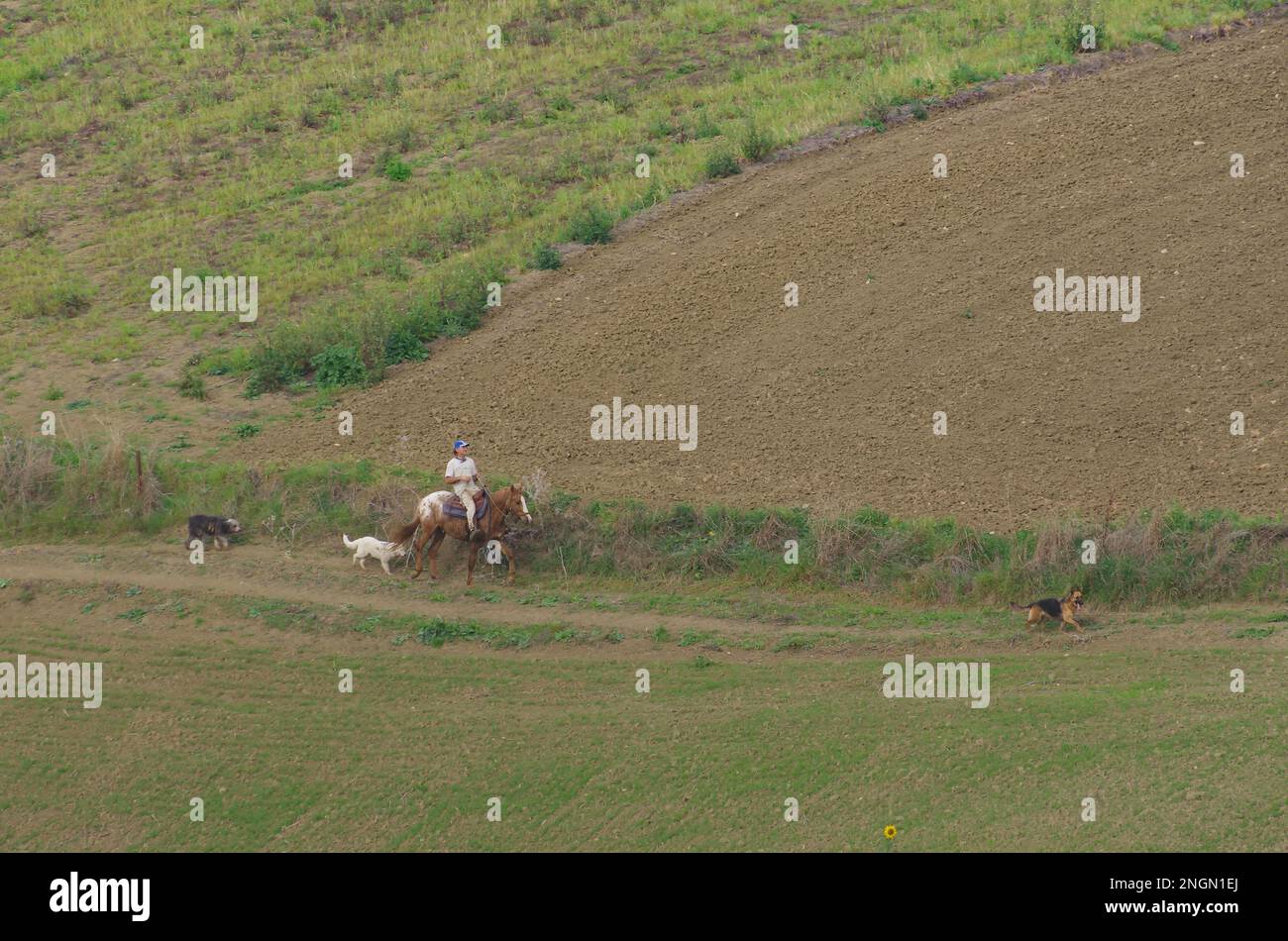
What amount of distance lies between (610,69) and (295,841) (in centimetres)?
2525

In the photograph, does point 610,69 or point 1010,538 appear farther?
point 610,69

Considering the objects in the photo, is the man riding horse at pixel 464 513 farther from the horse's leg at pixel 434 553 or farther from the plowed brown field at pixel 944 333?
the plowed brown field at pixel 944 333

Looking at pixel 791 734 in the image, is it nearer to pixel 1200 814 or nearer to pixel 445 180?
pixel 1200 814

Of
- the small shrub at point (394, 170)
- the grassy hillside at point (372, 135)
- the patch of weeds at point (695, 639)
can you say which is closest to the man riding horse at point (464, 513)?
the patch of weeds at point (695, 639)

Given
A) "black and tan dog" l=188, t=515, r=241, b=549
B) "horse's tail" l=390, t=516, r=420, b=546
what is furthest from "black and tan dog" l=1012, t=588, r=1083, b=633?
"black and tan dog" l=188, t=515, r=241, b=549

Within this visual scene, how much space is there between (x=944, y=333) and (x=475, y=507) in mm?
8719

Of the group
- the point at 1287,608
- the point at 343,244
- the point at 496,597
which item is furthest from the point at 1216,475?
the point at 343,244

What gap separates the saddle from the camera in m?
19.1

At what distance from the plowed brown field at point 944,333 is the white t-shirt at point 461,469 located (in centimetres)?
220

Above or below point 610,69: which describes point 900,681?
below

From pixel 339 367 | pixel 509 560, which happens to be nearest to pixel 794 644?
pixel 509 560

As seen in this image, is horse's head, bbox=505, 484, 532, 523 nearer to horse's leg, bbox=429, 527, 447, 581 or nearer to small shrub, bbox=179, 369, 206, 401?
horse's leg, bbox=429, 527, 447, 581

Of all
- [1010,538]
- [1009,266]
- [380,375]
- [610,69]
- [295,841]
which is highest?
[610,69]

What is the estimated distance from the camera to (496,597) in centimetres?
1898
